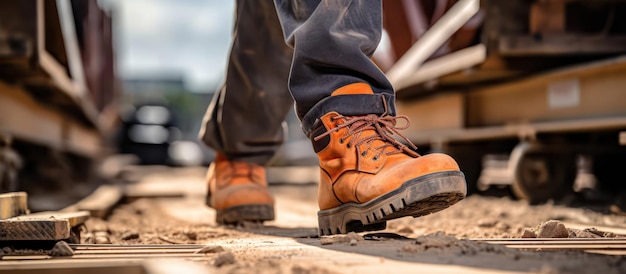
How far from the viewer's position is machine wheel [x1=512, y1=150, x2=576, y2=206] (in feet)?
12.4

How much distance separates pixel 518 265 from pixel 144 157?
1447 centimetres

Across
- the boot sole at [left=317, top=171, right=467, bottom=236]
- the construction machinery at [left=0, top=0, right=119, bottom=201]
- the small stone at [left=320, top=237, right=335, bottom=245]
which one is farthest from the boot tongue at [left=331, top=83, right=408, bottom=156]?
the construction machinery at [left=0, top=0, right=119, bottom=201]

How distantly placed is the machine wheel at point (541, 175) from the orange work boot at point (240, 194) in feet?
5.40

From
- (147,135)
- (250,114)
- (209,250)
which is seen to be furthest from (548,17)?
(147,135)

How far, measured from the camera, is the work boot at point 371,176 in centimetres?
169

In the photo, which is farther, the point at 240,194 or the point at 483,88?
the point at 483,88

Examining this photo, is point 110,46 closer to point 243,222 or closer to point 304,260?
point 243,222

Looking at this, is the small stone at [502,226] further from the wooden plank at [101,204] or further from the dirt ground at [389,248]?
the wooden plank at [101,204]

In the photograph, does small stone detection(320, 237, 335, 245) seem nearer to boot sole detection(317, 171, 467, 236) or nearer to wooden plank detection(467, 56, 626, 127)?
boot sole detection(317, 171, 467, 236)

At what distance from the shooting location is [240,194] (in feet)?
8.57

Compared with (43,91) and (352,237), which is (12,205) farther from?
(43,91)

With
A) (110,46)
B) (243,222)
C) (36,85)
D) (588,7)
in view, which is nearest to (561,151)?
(588,7)

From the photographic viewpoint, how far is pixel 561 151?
3777mm

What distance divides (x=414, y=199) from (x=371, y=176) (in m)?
0.15
